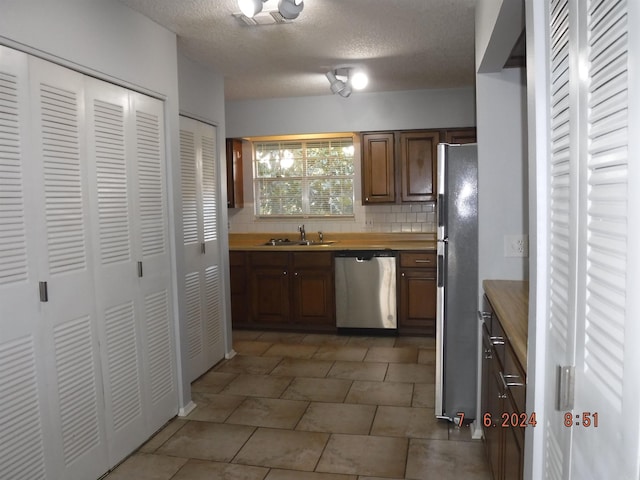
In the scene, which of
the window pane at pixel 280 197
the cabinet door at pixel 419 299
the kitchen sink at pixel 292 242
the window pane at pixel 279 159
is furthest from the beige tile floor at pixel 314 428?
the window pane at pixel 279 159

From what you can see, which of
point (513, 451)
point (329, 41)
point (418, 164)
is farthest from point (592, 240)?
point (418, 164)

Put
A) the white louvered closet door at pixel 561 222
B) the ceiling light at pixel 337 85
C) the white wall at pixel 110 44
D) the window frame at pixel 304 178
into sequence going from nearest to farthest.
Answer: the white louvered closet door at pixel 561 222 → the white wall at pixel 110 44 → the ceiling light at pixel 337 85 → the window frame at pixel 304 178

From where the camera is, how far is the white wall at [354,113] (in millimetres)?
5434

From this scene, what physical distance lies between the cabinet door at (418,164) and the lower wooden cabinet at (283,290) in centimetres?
111

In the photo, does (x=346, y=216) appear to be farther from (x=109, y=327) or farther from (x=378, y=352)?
(x=109, y=327)

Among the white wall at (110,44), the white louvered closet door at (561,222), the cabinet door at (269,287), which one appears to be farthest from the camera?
the cabinet door at (269,287)

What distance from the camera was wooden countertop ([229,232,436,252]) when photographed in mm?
5406

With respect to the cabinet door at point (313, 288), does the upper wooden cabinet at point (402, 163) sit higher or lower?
higher

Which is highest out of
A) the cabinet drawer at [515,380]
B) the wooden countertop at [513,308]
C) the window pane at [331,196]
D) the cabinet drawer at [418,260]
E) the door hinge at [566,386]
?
→ the window pane at [331,196]

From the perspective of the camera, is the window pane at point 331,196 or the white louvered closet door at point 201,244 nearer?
the white louvered closet door at point 201,244

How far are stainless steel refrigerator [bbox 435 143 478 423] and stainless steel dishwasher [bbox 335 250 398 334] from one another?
6.82 ft

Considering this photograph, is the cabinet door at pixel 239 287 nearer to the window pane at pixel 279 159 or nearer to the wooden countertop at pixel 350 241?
the wooden countertop at pixel 350 241

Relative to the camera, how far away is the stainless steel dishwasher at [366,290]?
531 cm

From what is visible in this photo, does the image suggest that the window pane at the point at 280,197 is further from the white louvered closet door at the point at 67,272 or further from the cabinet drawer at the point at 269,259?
the white louvered closet door at the point at 67,272
